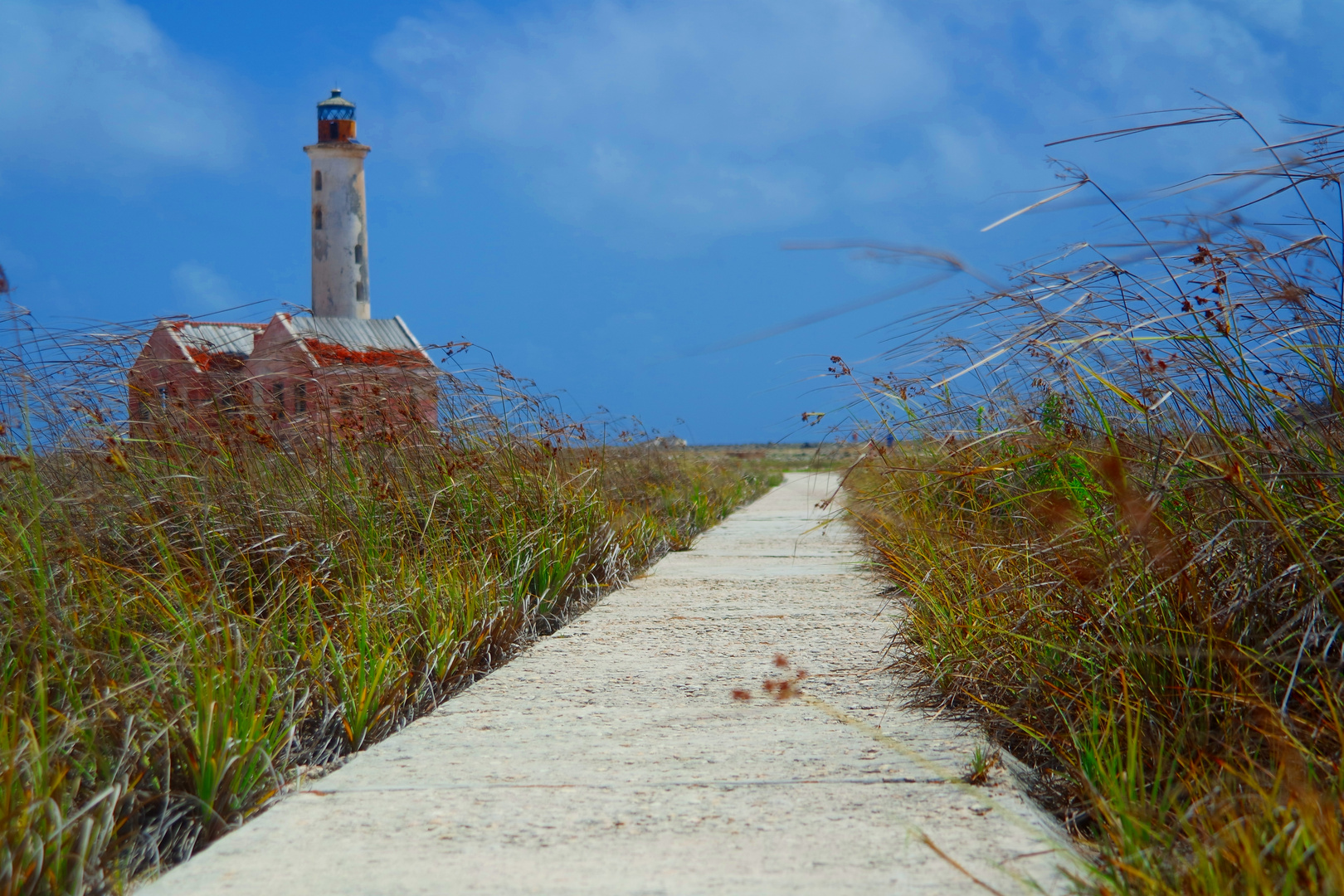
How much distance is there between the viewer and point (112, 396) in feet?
14.1

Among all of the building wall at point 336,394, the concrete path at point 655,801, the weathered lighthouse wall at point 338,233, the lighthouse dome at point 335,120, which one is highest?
the lighthouse dome at point 335,120

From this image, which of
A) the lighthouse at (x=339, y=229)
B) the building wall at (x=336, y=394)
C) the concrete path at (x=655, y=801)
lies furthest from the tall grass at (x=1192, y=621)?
the lighthouse at (x=339, y=229)

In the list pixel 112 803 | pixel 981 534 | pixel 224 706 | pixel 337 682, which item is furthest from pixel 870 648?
pixel 112 803

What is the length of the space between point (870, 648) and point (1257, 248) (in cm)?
169

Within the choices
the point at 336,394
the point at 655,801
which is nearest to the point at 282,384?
the point at 336,394

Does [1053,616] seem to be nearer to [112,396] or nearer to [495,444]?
[495,444]

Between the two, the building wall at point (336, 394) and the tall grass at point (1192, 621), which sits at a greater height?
the building wall at point (336, 394)

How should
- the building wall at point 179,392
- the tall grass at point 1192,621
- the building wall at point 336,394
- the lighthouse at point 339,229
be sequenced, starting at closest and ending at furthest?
the tall grass at point 1192,621, the building wall at point 179,392, the building wall at point 336,394, the lighthouse at point 339,229

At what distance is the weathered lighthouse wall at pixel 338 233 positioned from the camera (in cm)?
2773

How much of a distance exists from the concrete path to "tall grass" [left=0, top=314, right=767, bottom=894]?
0.56ft

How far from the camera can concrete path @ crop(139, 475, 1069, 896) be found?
1.66 metres

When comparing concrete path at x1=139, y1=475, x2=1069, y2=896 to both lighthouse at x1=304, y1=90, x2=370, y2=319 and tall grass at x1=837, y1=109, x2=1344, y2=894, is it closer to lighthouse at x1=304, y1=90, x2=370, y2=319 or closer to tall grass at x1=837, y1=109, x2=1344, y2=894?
tall grass at x1=837, y1=109, x2=1344, y2=894

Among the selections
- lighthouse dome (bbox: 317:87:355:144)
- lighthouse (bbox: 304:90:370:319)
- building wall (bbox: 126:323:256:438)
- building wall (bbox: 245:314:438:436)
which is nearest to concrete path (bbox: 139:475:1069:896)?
building wall (bbox: 245:314:438:436)

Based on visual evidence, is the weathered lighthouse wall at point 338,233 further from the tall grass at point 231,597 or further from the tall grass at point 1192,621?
the tall grass at point 1192,621
